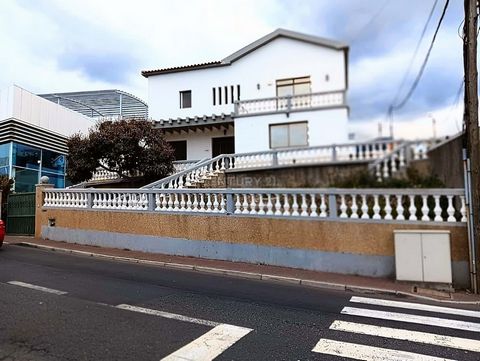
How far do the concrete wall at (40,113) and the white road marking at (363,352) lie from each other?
14.5 meters

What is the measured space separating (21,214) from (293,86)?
41.5 ft

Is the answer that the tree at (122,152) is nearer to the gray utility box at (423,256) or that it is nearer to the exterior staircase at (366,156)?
the exterior staircase at (366,156)

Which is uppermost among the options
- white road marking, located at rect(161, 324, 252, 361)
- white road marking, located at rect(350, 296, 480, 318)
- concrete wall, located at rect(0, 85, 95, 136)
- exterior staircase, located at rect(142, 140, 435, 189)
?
concrete wall, located at rect(0, 85, 95, 136)

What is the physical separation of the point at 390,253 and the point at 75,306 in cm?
559

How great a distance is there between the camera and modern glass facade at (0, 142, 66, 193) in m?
16.4

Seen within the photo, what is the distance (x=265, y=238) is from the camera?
8.16 meters

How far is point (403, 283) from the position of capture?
6609 mm

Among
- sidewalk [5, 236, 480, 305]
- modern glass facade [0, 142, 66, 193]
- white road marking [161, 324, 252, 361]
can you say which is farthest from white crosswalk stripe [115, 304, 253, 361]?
modern glass facade [0, 142, 66, 193]

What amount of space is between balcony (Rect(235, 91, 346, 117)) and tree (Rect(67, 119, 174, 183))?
7214mm

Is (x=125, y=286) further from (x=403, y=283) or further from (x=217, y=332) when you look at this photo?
(x=403, y=283)

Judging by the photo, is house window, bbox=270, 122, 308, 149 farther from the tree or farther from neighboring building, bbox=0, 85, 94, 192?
neighboring building, bbox=0, 85, 94, 192

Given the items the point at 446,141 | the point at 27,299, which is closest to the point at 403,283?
the point at 446,141

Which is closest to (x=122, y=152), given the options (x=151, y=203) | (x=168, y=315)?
(x=151, y=203)

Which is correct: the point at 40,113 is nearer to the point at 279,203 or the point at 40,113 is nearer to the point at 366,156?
the point at 279,203
